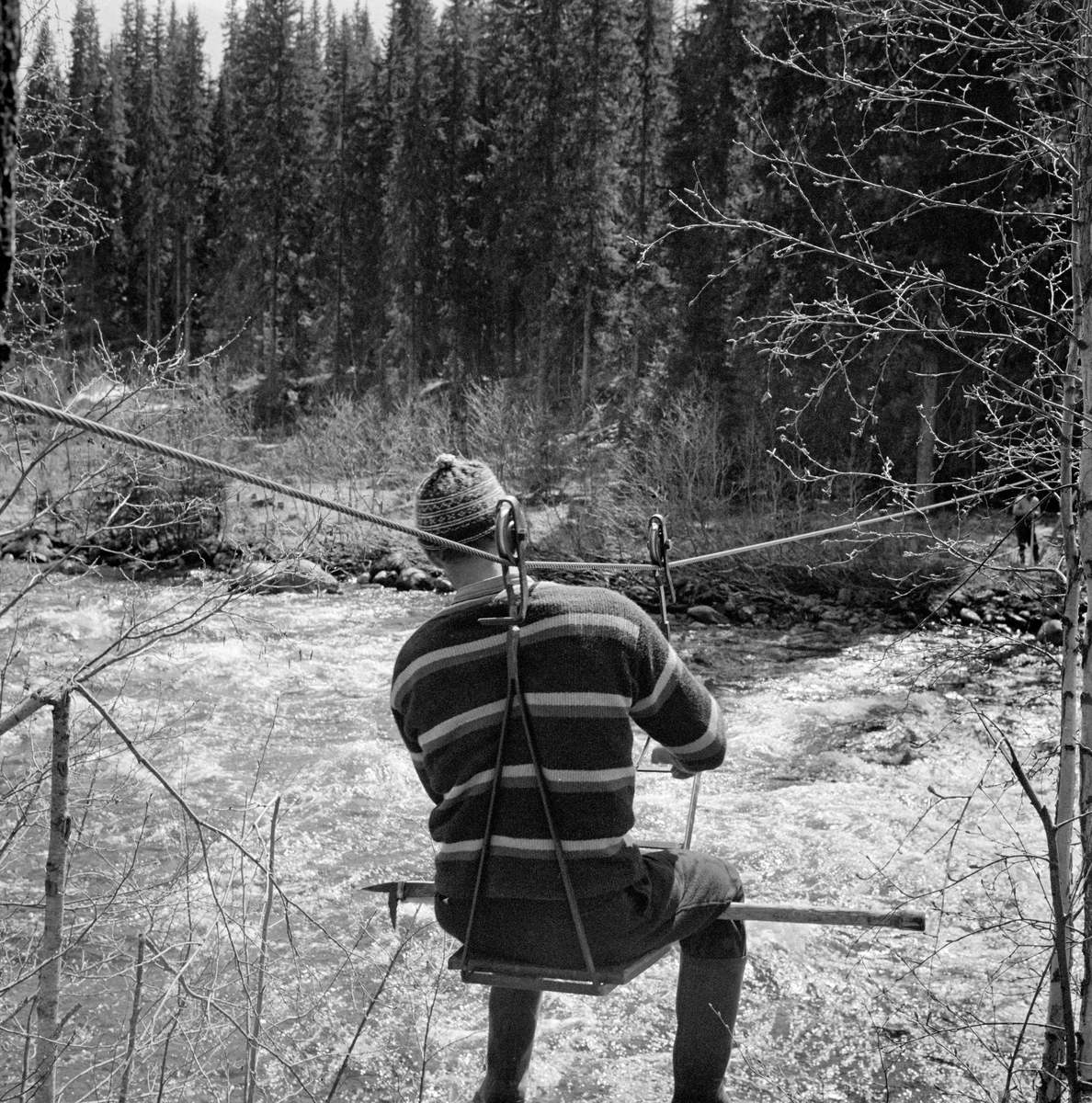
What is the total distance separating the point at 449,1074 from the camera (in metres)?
6.23

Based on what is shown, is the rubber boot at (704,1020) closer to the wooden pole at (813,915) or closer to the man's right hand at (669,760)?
the wooden pole at (813,915)

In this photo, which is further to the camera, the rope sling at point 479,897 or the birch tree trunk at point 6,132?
the rope sling at point 479,897

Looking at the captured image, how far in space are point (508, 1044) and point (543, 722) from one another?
3.73ft

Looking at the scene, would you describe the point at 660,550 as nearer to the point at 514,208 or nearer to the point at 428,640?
the point at 428,640

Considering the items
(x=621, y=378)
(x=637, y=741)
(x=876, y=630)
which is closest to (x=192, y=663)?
(x=637, y=741)

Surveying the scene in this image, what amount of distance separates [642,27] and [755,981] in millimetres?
34937

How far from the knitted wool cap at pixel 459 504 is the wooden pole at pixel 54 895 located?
126cm

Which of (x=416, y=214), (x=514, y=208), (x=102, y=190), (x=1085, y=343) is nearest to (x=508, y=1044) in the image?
(x=1085, y=343)

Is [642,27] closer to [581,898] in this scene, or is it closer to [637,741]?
[637,741]

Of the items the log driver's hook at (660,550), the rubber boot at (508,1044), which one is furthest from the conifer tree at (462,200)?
the rubber boot at (508,1044)

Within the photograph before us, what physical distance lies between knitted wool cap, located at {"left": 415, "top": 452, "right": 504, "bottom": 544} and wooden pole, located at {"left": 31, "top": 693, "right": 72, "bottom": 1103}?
4.13 feet

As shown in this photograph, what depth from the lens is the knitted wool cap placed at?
3150mm

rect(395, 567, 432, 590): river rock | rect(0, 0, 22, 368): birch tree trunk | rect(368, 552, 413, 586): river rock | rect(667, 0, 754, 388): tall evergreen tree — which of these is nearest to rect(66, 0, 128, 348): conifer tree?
rect(667, 0, 754, 388): tall evergreen tree

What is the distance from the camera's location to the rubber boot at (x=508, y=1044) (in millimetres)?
3559
